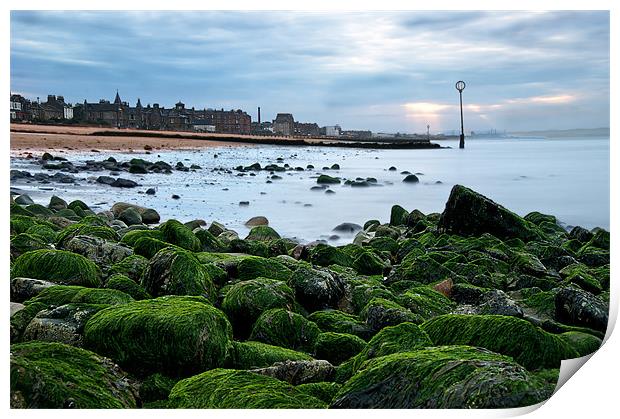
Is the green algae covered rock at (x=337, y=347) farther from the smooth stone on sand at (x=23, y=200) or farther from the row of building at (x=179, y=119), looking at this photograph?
the smooth stone on sand at (x=23, y=200)

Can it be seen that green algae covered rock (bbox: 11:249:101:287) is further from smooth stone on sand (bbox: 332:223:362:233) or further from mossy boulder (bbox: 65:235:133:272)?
smooth stone on sand (bbox: 332:223:362:233)

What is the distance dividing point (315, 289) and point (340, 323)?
348mm

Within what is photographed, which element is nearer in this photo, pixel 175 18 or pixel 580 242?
pixel 175 18

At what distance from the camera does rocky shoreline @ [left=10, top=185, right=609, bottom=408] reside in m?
2.57

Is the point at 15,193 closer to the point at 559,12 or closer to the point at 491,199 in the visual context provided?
the point at 491,199

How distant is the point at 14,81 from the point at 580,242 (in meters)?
4.68

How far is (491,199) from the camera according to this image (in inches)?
225

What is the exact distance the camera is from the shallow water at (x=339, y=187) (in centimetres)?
503

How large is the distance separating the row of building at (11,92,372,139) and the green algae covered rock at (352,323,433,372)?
2.41 meters

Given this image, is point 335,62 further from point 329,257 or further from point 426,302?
point 426,302

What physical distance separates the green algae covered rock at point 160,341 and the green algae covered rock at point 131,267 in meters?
1.00

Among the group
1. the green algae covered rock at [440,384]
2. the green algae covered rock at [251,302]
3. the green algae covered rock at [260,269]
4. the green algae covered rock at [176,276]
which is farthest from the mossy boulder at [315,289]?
the green algae covered rock at [440,384]

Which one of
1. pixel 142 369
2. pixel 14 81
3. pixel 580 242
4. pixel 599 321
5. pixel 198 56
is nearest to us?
pixel 142 369
